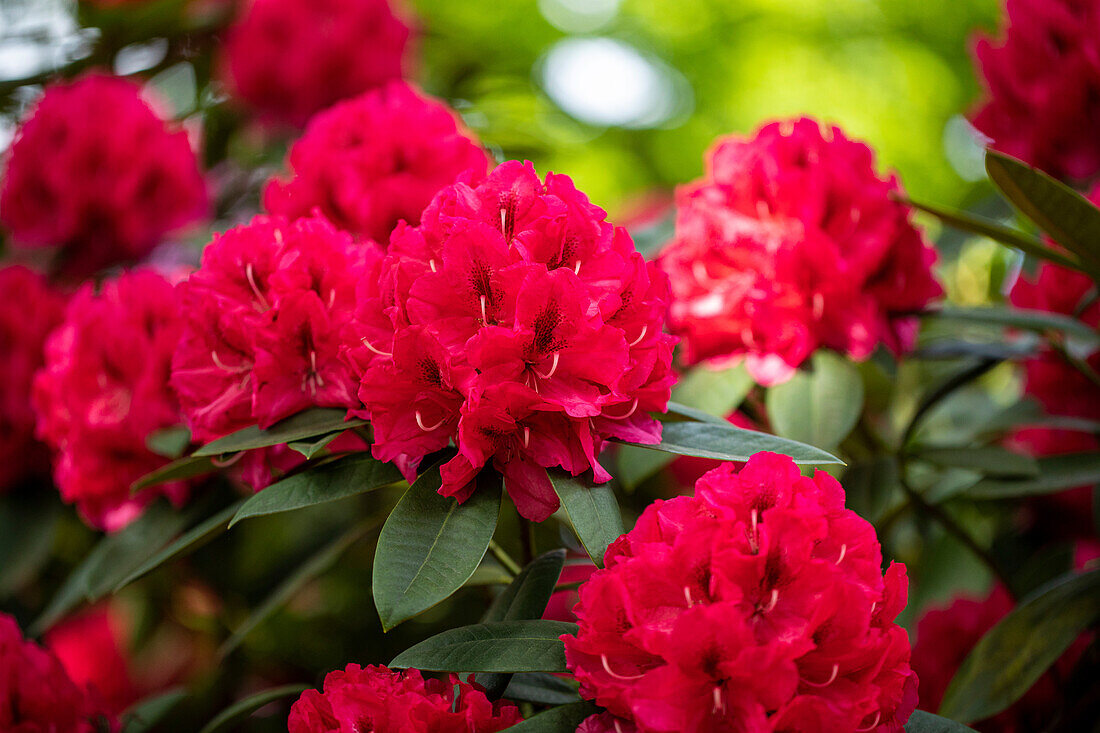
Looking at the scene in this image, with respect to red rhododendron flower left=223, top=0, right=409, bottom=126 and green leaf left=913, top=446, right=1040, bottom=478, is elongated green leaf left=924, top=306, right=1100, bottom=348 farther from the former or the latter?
red rhododendron flower left=223, top=0, right=409, bottom=126

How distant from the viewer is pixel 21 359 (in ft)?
3.74

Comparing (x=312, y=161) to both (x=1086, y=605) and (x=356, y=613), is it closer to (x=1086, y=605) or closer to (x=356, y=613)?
(x=356, y=613)

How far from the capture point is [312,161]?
0.84 meters

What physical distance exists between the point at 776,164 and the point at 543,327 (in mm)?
405

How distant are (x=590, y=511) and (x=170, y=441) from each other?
1.43 ft

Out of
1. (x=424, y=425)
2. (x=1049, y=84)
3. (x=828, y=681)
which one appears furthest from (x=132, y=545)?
(x=1049, y=84)

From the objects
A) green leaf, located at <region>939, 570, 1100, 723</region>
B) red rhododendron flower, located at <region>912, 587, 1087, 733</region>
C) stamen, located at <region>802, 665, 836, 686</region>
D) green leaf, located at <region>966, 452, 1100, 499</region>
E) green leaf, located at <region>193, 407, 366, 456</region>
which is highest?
green leaf, located at <region>193, 407, 366, 456</region>

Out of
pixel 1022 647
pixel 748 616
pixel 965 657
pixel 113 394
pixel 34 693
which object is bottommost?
pixel 965 657

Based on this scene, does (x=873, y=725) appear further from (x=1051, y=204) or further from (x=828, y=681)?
(x=1051, y=204)

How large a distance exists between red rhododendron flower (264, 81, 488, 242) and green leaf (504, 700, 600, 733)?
0.44 m

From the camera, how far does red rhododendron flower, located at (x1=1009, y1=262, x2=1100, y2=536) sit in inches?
42.6

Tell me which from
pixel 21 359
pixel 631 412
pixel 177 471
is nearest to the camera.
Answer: pixel 631 412

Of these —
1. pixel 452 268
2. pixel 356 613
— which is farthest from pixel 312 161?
pixel 356 613

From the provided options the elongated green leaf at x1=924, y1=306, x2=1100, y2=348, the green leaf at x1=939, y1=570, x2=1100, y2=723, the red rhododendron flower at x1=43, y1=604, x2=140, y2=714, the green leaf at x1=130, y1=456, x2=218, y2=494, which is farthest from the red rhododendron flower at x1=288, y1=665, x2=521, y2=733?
the red rhododendron flower at x1=43, y1=604, x2=140, y2=714
